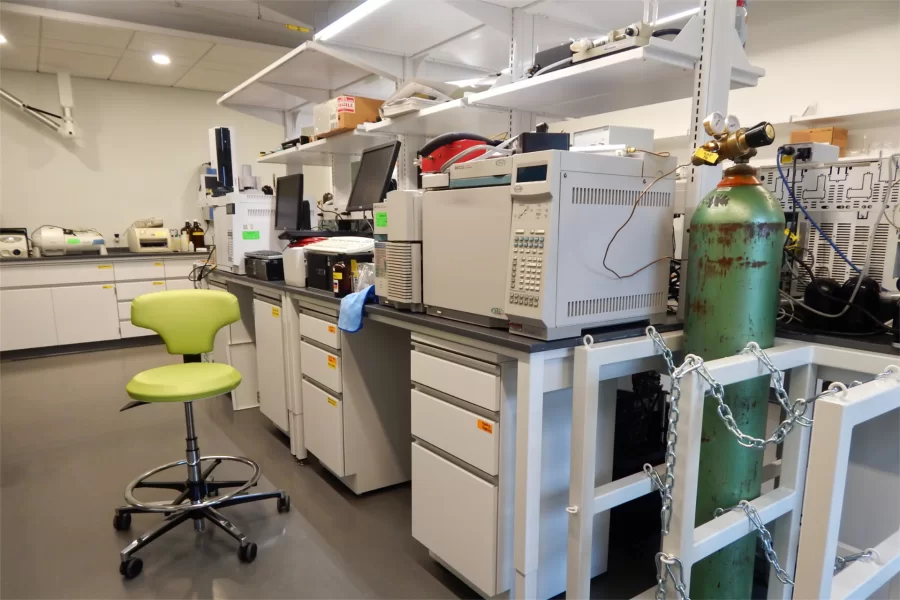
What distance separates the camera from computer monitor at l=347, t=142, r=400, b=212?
2455mm

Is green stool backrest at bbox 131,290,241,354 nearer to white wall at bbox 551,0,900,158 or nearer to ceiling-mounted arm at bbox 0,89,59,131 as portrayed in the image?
white wall at bbox 551,0,900,158

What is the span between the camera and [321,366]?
7.35 feet

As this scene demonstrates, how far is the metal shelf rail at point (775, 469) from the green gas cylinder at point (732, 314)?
3.2 inches

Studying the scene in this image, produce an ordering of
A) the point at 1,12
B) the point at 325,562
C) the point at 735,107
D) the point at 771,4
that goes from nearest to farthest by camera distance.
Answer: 1. the point at 325,562
2. the point at 1,12
3. the point at 771,4
4. the point at 735,107

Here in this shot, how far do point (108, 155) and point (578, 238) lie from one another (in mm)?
5961

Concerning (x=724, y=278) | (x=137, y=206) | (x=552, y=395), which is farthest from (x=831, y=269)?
(x=137, y=206)

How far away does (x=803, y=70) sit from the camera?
3889 mm

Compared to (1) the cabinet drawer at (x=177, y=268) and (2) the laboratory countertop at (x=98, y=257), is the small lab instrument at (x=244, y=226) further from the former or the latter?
(1) the cabinet drawer at (x=177, y=268)

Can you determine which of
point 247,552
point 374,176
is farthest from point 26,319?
point 247,552

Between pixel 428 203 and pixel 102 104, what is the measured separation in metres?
5.55

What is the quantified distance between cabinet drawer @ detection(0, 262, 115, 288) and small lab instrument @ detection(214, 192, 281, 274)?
7.35ft

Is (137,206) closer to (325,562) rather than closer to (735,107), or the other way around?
(325,562)

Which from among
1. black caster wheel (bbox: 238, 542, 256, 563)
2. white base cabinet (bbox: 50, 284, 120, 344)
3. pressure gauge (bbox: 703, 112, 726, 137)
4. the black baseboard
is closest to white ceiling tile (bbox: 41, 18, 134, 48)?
white base cabinet (bbox: 50, 284, 120, 344)

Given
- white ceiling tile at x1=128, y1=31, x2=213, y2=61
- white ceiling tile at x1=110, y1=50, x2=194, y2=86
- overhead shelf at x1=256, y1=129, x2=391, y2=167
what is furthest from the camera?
white ceiling tile at x1=110, y1=50, x2=194, y2=86
